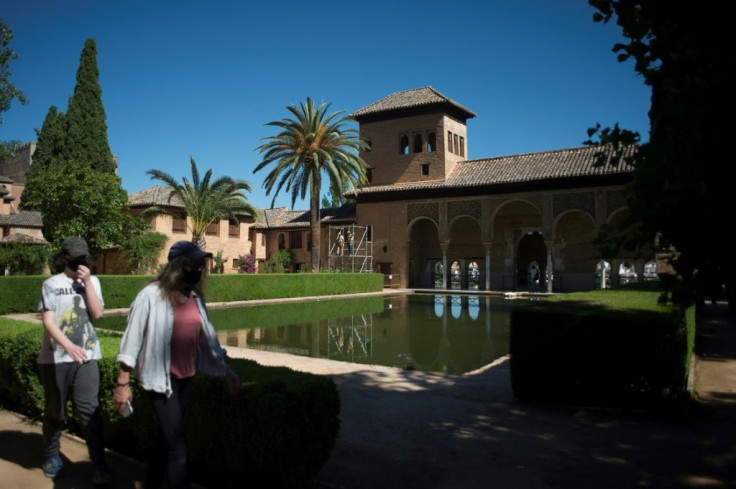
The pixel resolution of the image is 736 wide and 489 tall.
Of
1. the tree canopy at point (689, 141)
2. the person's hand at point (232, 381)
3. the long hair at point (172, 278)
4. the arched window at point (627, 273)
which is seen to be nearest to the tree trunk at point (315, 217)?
the arched window at point (627, 273)

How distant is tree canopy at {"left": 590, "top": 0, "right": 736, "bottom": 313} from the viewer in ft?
8.64

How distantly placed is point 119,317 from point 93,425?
13.5 m

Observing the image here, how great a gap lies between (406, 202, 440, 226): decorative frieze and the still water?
45.9ft

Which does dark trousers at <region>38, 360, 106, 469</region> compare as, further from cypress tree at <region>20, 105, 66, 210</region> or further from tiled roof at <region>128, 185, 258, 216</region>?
tiled roof at <region>128, 185, 258, 216</region>

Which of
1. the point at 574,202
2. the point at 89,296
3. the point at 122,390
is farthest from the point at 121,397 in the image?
the point at 574,202

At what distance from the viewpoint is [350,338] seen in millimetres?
12555

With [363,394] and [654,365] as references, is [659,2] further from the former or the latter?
[363,394]

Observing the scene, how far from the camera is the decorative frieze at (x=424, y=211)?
3247 centimetres

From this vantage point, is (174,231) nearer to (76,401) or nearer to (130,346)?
(76,401)

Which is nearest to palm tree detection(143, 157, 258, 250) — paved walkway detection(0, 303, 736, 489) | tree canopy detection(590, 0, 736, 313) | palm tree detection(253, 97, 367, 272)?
palm tree detection(253, 97, 367, 272)

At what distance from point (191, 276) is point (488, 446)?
2.76m

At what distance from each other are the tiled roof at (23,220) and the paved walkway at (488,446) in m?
33.5

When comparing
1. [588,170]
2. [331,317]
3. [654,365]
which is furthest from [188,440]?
[588,170]

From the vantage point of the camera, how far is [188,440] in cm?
344
